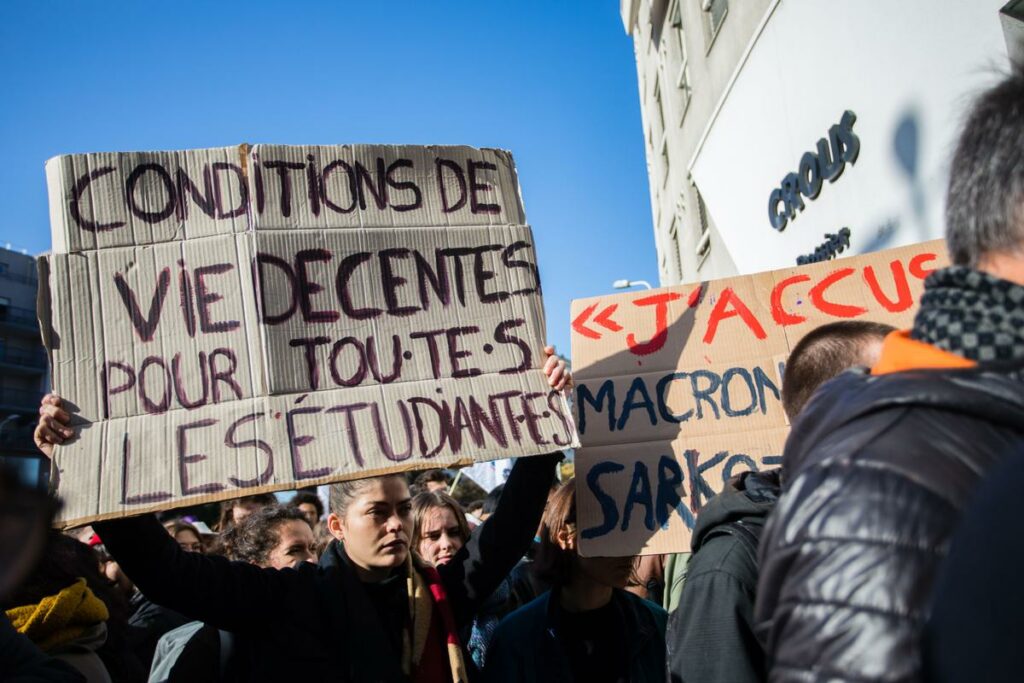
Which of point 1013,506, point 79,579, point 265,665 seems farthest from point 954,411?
point 79,579

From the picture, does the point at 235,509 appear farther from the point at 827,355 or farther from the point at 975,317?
the point at 975,317

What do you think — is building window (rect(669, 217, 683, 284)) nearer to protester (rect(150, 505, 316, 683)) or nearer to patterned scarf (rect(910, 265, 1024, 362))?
protester (rect(150, 505, 316, 683))

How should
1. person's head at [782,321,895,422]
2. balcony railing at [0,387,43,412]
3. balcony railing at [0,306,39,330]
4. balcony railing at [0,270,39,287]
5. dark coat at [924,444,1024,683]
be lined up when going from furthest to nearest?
balcony railing at [0,306,39,330] → balcony railing at [0,387,43,412] → balcony railing at [0,270,39,287] → person's head at [782,321,895,422] → dark coat at [924,444,1024,683]

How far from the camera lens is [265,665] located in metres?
2.37

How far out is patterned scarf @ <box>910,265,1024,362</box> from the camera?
0.93 meters

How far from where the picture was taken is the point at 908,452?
891 millimetres

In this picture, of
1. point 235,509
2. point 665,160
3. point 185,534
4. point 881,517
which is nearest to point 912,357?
point 881,517

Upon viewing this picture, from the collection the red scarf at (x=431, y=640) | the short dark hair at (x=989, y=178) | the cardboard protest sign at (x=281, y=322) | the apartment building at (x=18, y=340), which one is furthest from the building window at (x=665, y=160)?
the apartment building at (x=18, y=340)

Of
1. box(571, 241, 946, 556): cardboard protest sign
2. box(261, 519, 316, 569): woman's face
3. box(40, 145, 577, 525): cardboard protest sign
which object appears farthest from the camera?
box(261, 519, 316, 569): woman's face

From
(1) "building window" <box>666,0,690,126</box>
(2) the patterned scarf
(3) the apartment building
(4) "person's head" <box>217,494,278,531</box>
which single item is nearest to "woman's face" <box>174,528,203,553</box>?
(4) "person's head" <box>217,494,278,531</box>

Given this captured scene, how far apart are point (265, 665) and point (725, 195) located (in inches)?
348

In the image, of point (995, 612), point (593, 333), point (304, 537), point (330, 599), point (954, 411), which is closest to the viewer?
point (995, 612)

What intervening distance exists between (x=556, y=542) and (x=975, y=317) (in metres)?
2.39

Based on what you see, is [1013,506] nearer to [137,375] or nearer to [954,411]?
[954,411]
